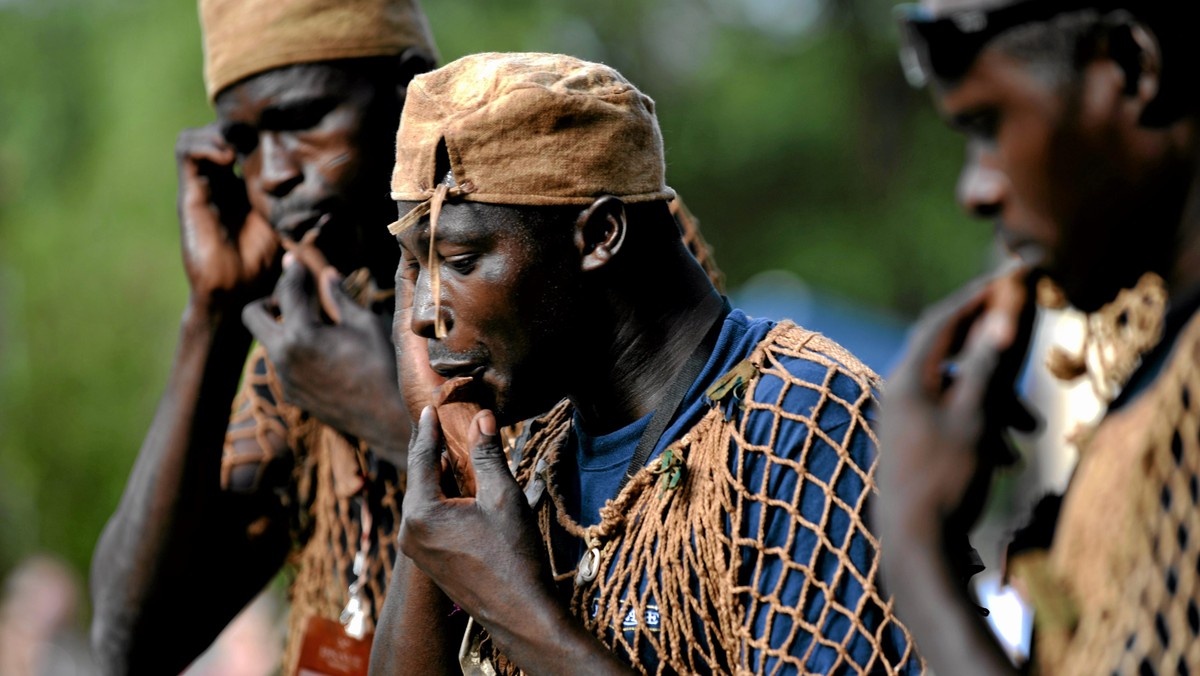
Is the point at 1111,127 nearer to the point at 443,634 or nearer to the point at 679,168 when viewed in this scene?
the point at 443,634

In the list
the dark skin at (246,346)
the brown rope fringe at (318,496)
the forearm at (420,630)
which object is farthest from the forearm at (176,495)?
the forearm at (420,630)

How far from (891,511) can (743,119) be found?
1087cm

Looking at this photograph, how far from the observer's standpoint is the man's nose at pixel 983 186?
6.06ft

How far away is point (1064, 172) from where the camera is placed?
5.88 ft

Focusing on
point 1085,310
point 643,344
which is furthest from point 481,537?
point 1085,310

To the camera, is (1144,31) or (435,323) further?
(435,323)

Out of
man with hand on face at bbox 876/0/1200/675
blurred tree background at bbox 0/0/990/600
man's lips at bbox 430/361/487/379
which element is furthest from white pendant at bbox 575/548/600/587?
blurred tree background at bbox 0/0/990/600

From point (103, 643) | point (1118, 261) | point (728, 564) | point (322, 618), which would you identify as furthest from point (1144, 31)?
point (103, 643)

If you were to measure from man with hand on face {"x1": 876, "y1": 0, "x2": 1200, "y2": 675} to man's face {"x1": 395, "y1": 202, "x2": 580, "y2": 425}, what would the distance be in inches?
37.1

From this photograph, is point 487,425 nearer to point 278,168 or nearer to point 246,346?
point 278,168

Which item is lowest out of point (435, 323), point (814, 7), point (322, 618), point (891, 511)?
point (814, 7)

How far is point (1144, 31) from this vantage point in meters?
1.75

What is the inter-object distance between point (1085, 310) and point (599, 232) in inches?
40.7

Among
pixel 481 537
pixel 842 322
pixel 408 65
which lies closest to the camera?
pixel 481 537
